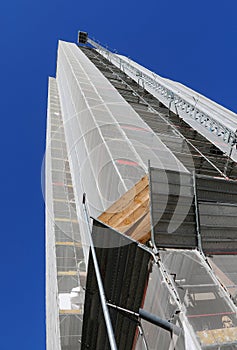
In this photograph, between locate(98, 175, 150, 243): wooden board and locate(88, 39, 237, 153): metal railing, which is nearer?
locate(98, 175, 150, 243): wooden board

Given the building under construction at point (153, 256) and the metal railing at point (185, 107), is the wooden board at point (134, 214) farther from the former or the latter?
the metal railing at point (185, 107)

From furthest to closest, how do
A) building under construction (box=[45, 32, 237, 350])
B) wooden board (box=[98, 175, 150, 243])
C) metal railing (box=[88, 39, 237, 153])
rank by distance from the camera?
metal railing (box=[88, 39, 237, 153]) < wooden board (box=[98, 175, 150, 243]) < building under construction (box=[45, 32, 237, 350])

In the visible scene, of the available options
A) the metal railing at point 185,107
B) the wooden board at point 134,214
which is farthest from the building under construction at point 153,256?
the metal railing at point 185,107

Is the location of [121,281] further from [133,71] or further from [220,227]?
[133,71]

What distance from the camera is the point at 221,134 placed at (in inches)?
352

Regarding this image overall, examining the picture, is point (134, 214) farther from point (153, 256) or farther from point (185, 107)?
point (185, 107)

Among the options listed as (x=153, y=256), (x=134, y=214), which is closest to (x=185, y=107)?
(x=134, y=214)

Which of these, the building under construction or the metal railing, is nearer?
the building under construction

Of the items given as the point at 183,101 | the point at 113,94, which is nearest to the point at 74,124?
the point at 113,94

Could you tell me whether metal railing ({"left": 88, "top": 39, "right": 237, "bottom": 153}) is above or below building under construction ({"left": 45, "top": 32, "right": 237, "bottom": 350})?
above

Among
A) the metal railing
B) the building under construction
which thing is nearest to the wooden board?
the building under construction

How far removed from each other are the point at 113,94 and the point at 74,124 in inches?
104

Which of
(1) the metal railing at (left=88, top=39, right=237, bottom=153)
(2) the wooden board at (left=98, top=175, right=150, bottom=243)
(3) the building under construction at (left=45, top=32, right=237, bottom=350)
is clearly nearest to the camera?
(3) the building under construction at (left=45, top=32, right=237, bottom=350)

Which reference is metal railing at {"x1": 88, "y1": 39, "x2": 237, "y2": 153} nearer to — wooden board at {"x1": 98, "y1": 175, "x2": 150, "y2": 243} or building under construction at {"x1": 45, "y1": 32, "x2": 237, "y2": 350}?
building under construction at {"x1": 45, "y1": 32, "x2": 237, "y2": 350}
